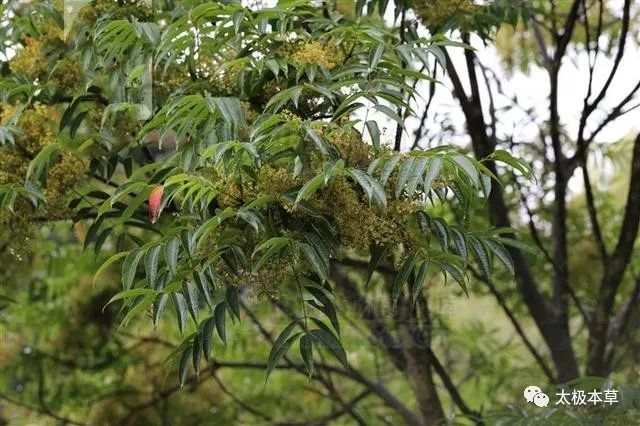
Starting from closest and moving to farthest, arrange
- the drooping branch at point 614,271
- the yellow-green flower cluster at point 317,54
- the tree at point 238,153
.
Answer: the tree at point 238,153, the yellow-green flower cluster at point 317,54, the drooping branch at point 614,271

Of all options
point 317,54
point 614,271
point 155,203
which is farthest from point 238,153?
point 614,271

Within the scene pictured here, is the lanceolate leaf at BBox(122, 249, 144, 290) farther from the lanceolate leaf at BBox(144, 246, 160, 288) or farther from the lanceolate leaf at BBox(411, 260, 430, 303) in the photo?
the lanceolate leaf at BBox(411, 260, 430, 303)

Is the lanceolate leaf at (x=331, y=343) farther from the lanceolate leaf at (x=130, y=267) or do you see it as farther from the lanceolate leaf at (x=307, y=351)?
the lanceolate leaf at (x=130, y=267)

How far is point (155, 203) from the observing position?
4.34 feet

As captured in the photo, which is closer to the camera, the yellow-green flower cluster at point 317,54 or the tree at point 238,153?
the tree at point 238,153

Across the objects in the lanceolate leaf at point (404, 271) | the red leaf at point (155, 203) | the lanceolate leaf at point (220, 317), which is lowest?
the lanceolate leaf at point (220, 317)

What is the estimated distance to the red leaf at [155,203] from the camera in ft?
4.30

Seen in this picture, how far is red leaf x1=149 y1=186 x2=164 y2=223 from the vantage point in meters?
1.31

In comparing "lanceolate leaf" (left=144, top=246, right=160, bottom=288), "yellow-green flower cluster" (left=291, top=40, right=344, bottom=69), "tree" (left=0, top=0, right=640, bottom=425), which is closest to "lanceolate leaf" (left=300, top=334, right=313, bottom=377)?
"tree" (left=0, top=0, right=640, bottom=425)

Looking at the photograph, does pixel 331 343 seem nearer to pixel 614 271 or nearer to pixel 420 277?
pixel 420 277

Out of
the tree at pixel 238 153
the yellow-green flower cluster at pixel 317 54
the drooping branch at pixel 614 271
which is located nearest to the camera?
the tree at pixel 238 153

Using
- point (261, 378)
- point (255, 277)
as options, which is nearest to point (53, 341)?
point (261, 378)

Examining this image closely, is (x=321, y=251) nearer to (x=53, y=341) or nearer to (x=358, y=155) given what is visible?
(x=358, y=155)

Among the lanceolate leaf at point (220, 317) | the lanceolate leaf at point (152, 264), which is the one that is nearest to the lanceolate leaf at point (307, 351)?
the lanceolate leaf at point (220, 317)
